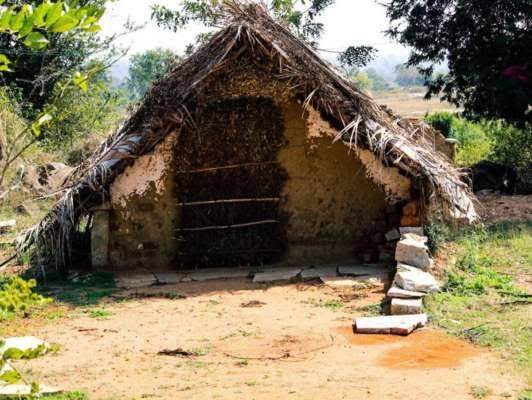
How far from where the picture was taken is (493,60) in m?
14.6

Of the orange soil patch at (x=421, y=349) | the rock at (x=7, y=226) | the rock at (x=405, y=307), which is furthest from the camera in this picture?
the rock at (x=7, y=226)

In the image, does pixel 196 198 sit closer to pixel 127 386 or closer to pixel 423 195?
pixel 423 195

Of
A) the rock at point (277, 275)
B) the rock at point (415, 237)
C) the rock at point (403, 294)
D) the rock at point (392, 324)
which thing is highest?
the rock at point (415, 237)

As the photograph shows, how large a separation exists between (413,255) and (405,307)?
130 cm

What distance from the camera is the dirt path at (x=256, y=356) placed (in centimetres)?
514

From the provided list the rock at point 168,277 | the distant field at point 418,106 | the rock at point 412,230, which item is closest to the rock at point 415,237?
the rock at point 412,230

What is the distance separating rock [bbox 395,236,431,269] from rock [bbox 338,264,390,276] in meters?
0.63

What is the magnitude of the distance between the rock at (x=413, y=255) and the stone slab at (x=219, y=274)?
196 centimetres

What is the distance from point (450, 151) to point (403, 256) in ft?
23.2

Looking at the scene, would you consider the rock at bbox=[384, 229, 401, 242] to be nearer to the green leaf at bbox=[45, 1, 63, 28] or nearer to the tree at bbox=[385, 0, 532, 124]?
the tree at bbox=[385, 0, 532, 124]

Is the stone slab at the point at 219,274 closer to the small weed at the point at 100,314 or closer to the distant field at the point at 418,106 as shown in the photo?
the small weed at the point at 100,314

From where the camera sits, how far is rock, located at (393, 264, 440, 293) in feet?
24.3

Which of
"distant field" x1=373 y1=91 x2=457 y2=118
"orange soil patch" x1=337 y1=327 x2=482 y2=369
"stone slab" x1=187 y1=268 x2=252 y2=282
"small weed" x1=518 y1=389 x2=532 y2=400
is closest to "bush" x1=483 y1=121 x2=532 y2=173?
"stone slab" x1=187 y1=268 x2=252 y2=282

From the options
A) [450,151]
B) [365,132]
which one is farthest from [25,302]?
[450,151]
